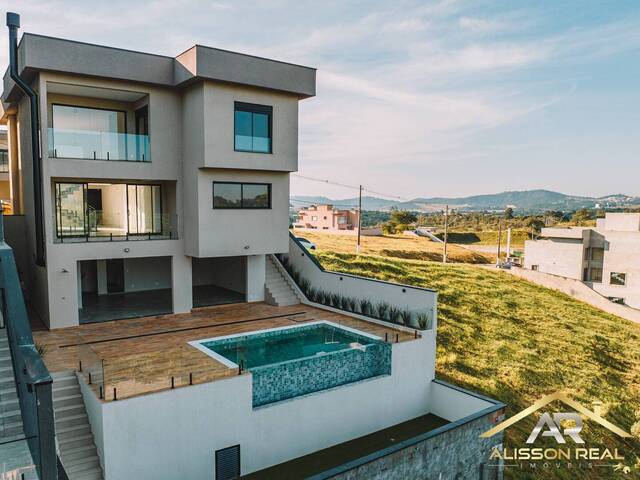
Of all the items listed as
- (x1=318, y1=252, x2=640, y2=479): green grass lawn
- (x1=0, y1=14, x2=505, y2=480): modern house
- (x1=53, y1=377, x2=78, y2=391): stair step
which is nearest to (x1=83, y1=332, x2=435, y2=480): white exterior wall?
(x1=0, y1=14, x2=505, y2=480): modern house

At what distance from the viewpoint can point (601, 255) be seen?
40.9 meters

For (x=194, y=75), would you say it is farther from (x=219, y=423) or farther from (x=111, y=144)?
(x=219, y=423)

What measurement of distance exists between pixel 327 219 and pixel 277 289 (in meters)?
69.7

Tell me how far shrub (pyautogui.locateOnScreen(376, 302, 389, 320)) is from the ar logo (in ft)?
20.6

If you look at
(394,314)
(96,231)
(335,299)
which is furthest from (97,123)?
(394,314)

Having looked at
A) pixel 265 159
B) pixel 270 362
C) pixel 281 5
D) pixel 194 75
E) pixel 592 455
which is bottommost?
pixel 592 455

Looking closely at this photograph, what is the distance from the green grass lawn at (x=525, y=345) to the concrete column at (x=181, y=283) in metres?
10.6

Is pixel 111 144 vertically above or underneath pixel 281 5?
underneath

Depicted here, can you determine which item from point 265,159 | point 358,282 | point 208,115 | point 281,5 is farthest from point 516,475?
point 281,5

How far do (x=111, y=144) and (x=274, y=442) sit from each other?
10978mm

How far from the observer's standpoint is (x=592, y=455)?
1656cm

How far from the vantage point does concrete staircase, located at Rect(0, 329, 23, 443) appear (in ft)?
29.1

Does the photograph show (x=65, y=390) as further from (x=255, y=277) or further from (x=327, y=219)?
(x=327, y=219)

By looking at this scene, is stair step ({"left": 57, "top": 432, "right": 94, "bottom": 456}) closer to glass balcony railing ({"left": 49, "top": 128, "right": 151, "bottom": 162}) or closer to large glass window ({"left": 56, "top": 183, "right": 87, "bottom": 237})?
large glass window ({"left": 56, "top": 183, "right": 87, "bottom": 237})
